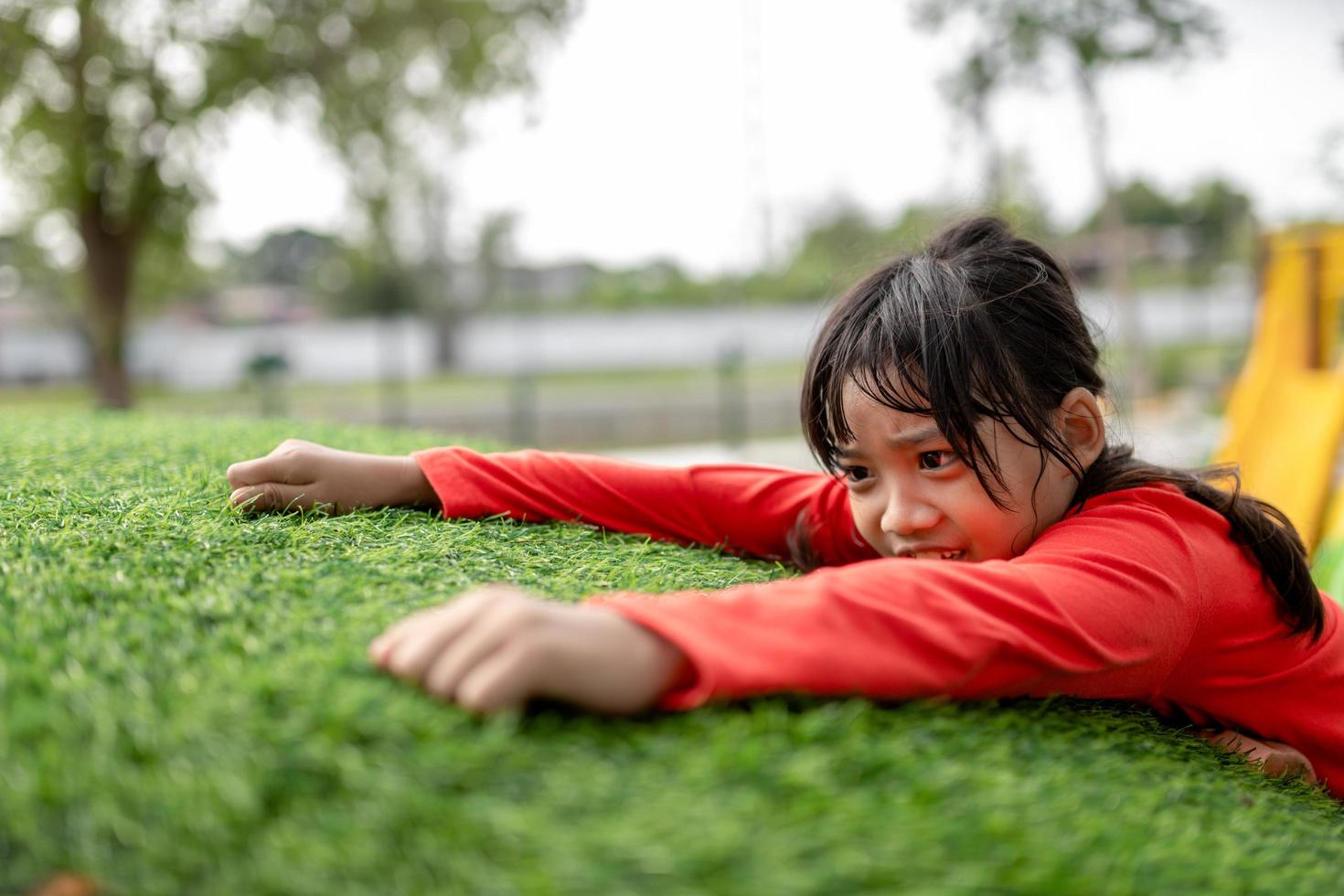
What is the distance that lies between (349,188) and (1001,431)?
10.0 m

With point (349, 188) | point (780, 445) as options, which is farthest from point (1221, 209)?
point (349, 188)

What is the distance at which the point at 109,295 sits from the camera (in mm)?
9188

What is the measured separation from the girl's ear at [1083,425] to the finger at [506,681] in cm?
89

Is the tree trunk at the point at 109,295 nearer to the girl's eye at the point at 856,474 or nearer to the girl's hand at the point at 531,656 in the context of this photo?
the girl's eye at the point at 856,474

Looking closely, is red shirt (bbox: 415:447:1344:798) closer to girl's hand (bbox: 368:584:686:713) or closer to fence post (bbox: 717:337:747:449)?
girl's hand (bbox: 368:584:686:713)

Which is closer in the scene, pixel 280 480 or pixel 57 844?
pixel 57 844

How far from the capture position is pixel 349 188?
10336mm

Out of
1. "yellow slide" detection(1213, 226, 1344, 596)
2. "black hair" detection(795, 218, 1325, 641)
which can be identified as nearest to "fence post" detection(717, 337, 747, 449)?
"yellow slide" detection(1213, 226, 1344, 596)

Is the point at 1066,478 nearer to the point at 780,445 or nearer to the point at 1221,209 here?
the point at 780,445

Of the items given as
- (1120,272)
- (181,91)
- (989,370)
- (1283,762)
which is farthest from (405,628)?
(1120,272)

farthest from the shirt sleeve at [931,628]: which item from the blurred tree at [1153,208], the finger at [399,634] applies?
the blurred tree at [1153,208]

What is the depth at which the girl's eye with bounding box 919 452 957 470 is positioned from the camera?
50.6 inches

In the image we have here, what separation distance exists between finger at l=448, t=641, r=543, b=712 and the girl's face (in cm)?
64

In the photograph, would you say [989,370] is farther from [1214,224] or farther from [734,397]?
[1214,224]
